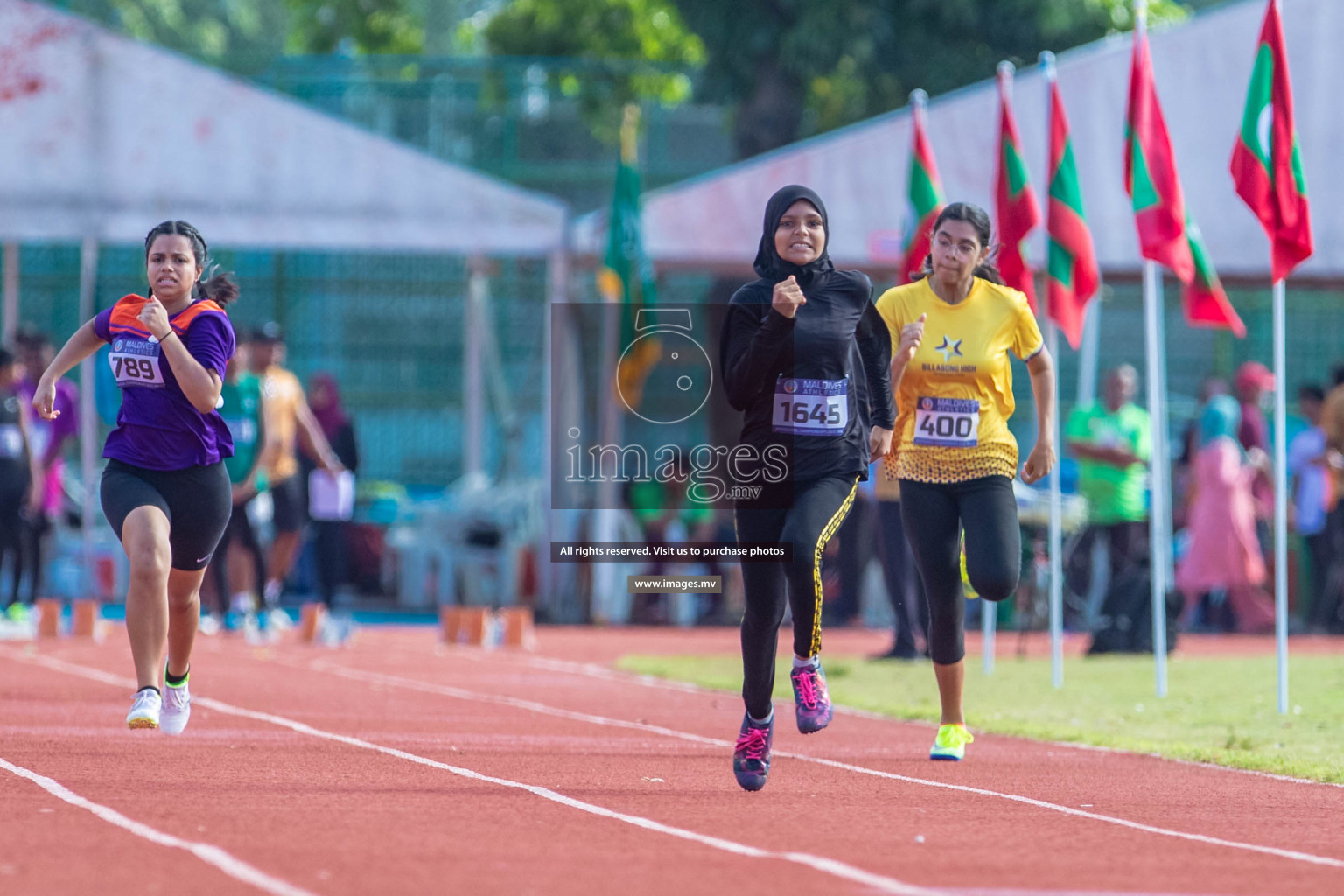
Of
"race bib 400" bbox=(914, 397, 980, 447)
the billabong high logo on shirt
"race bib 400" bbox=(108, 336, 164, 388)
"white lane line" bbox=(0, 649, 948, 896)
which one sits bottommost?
"white lane line" bbox=(0, 649, 948, 896)

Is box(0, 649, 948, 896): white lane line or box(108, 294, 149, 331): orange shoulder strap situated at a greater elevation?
box(108, 294, 149, 331): orange shoulder strap

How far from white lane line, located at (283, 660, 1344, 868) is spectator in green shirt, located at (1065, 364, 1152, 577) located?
598cm

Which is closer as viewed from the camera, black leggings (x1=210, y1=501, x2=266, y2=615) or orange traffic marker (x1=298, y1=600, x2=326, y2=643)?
black leggings (x1=210, y1=501, x2=266, y2=615)

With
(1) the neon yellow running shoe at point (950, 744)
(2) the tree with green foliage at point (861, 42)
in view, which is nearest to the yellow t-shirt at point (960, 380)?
(1) the neon yellow running shoe at point (950, 744)

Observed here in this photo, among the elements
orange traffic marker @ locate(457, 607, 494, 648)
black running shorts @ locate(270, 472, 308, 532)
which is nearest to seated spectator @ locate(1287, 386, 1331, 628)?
orange traffic marker @ locate(457, 607, 494, 648)

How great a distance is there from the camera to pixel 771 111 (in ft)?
98.2

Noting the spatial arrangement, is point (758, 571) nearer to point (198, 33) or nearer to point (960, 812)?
point (960, 812)

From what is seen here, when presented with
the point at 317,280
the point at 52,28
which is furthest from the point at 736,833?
the point at 317,280

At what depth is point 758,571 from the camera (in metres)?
7.29

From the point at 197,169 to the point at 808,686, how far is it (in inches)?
523

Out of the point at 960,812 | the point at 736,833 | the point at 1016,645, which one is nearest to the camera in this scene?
the point at 736,833

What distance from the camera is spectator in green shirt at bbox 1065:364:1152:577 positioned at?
15.8 m

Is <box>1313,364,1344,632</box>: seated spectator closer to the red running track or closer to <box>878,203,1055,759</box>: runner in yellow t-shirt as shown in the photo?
the red running track

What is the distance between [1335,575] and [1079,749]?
10578mm
